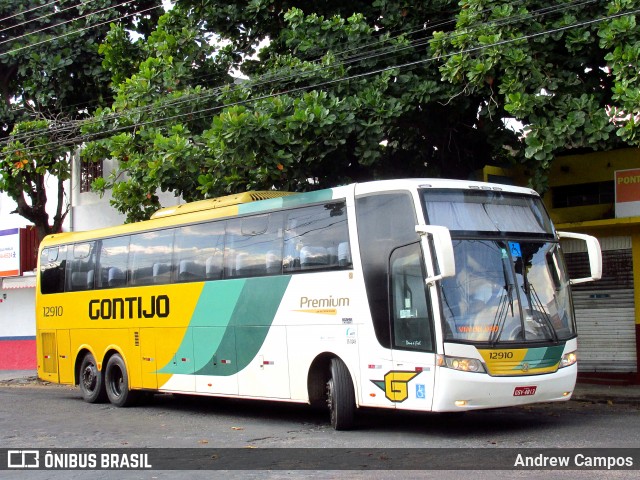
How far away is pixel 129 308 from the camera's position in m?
16.1

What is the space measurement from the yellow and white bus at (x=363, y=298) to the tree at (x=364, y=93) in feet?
4.79

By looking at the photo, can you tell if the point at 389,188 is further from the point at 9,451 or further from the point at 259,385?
the point at 9,451

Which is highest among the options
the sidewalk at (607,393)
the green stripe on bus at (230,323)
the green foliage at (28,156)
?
the green foliage at (28,156)

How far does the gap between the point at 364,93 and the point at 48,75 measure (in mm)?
10141

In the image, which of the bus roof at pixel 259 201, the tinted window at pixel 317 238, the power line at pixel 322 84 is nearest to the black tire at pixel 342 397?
the tinted window at pixel 317 238

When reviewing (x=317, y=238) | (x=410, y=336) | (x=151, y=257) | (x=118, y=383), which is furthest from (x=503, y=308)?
(x=118, y=383)

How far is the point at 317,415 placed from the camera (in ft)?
46.6

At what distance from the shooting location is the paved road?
10.2 metres

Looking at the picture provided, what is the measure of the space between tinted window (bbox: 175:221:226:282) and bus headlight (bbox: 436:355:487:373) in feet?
15.5

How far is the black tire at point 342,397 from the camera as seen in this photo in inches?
461

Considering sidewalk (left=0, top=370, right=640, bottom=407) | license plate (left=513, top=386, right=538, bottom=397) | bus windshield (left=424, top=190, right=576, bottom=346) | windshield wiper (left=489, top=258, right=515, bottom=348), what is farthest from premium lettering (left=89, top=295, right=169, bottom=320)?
sidewalk (left=0, top=370, right=640, bottom=407)

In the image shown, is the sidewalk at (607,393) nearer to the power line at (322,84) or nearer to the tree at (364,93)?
the tree at (364,93)

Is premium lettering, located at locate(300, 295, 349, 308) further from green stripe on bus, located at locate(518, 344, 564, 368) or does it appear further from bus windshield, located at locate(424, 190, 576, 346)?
green stripe on bus, located at locate(518, 344, 564, 368)

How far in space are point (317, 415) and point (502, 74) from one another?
20.9ft
